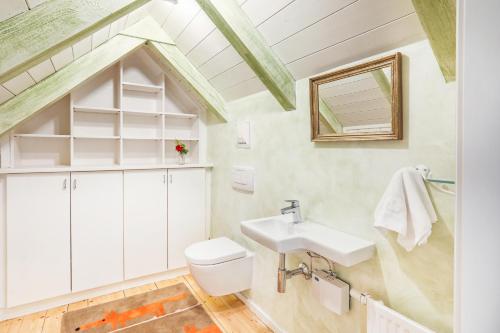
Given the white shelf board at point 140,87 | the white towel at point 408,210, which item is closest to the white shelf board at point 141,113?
the white shelf board at point 140,87

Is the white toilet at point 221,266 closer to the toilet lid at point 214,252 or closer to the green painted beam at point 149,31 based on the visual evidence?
the toilet lid at point 214,252

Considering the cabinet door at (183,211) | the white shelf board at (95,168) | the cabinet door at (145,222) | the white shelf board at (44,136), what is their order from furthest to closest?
the cabinet door at (183,211)
the cabinet door at (145,222)
the white shelf board at (44,136)
the white shelf board at (95,168)

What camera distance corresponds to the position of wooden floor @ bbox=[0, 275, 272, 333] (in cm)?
215

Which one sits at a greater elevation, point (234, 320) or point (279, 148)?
point (279, 148)

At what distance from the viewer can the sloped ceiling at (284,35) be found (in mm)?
1242

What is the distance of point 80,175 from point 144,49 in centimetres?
140

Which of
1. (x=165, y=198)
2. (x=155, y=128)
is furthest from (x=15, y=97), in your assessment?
(x=165, y=198)

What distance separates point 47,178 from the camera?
2.31m

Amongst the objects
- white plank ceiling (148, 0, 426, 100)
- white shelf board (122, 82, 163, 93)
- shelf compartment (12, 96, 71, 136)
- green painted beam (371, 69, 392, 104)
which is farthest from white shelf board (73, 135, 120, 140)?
green painted beam (371, 69, 392, 104)

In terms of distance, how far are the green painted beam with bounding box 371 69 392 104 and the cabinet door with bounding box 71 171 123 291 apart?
2.22 metres

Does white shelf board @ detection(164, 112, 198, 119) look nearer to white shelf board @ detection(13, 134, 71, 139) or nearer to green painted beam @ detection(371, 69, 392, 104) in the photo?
white shelf board @ detection(13, 134, 71, 139)

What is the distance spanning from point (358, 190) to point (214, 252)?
126cm

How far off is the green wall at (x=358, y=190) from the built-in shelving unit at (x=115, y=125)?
91 cm

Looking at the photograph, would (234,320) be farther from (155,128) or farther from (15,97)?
(15,97)
